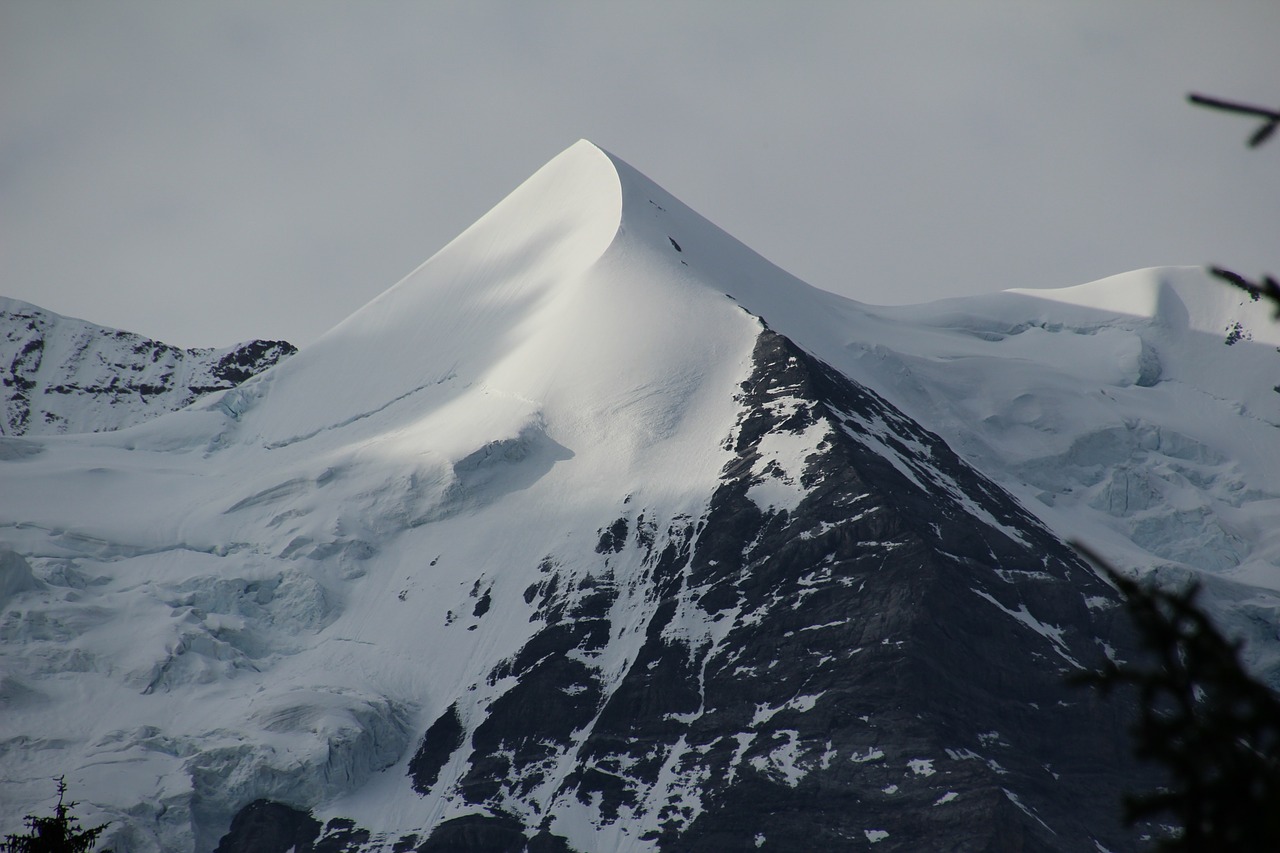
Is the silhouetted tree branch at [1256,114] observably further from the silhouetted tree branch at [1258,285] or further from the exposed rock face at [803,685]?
the exposed rock face at [803,685]

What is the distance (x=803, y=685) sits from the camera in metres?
107

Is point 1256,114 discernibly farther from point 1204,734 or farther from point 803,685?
point 803,685

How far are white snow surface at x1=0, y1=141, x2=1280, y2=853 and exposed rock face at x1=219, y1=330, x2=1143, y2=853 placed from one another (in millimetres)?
1377

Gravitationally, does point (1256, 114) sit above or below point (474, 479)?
below

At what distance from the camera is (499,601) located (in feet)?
398

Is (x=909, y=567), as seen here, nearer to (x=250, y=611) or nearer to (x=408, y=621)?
(x=408, y=621)

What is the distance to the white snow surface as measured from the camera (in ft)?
353

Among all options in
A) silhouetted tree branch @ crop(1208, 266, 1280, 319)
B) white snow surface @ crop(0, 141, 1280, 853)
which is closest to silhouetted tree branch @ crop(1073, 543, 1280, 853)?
silhouetted tree branch @ crop(1208, 266, 1280, 319)

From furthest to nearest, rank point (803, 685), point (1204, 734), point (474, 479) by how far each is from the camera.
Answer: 1. point (474, 479)
2. point (803, 685)
3. point (1204, 734)

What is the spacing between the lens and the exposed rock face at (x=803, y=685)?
96.4 meters

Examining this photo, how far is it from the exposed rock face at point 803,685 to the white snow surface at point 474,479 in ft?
4.52

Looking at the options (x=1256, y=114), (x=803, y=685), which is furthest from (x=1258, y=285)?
(x=803, y=685)

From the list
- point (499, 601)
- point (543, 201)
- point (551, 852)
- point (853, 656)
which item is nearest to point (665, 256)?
point (543, 201)

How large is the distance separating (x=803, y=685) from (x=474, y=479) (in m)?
44.2
